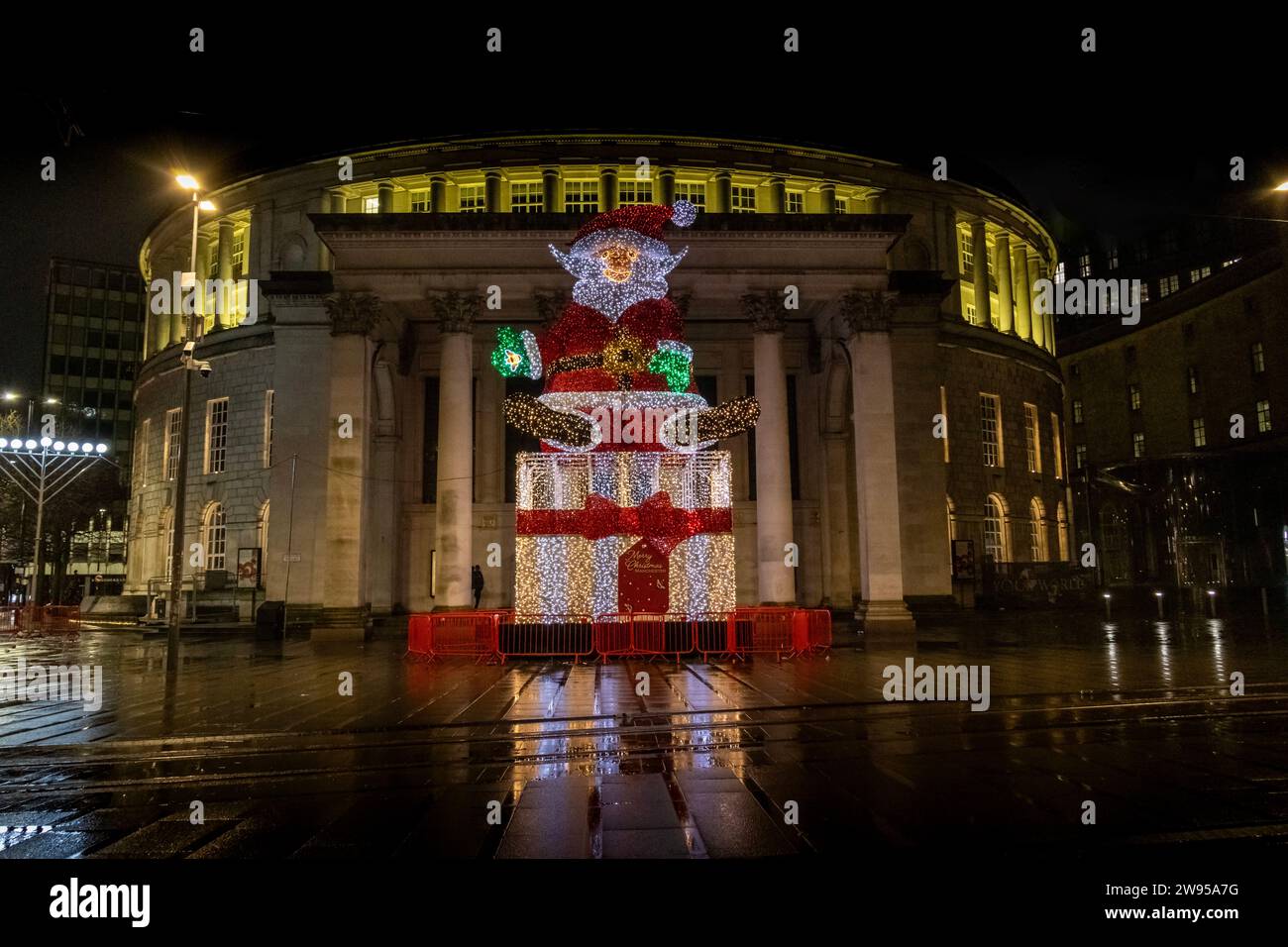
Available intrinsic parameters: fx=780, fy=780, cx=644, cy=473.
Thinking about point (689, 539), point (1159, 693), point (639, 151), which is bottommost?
point (1159, 693)

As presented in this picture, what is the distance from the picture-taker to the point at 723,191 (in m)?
36.8

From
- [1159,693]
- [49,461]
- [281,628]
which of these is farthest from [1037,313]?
[49,461]

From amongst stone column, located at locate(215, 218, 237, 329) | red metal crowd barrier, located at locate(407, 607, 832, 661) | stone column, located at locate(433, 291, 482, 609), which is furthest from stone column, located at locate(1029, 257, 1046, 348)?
stone column, located at locate(215, 218, 237, 329)

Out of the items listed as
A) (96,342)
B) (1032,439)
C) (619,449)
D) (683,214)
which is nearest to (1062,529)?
(1032,439)

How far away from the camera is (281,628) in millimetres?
28172

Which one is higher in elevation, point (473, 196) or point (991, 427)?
point (473, 196)

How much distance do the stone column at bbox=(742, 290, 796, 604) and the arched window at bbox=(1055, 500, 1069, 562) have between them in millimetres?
24068

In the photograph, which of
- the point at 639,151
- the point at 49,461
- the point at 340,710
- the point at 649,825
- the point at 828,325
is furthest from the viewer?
the point at 49,461

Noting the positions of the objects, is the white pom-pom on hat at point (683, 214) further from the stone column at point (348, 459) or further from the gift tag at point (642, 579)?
the stone column at point (348, 459)

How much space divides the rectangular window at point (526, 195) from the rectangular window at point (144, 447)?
80.2 ft

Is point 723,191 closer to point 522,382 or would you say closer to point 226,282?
point 522,382

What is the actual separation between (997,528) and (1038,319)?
14.2m

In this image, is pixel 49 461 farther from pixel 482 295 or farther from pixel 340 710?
pixel 340 710
